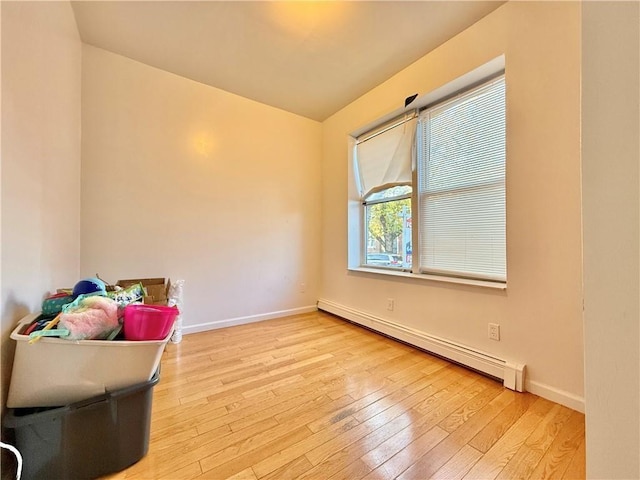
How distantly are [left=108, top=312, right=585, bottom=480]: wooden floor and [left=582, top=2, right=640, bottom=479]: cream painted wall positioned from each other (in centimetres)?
82

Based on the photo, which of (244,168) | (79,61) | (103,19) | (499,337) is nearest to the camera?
(499,337)

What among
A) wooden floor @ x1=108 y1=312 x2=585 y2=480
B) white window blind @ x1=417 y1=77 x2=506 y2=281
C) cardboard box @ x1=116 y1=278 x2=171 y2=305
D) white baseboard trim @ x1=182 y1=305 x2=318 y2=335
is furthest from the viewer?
white baseboard trim @ x1=182 y1=305 x2=318 y2=335

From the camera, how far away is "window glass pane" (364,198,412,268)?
258 cm

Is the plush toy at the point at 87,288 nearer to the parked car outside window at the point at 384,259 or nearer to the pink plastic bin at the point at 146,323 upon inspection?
the pink plastic bin at the point at 146,323

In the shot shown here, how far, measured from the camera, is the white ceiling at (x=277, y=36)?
1.75 meters

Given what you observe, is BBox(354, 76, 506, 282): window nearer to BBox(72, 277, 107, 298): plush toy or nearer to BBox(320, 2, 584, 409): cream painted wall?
BBox(320, 2, 584, 409): cream painted wall

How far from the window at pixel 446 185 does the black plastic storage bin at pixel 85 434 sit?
7.13ft

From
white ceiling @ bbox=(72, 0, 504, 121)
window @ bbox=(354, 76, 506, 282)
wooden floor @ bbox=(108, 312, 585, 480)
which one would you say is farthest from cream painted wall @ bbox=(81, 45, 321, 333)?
window @ bbox=(354, 76, 506, 282)

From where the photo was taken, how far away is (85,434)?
37.8 inches

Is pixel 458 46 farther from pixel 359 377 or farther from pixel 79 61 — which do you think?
pixel 79 61

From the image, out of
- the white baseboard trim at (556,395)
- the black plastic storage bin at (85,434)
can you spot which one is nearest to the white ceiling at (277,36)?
the black plastic storage bin at (85,434)

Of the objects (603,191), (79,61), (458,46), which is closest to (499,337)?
(603,191)

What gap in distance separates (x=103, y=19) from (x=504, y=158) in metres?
3.07

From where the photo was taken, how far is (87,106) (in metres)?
2.12
